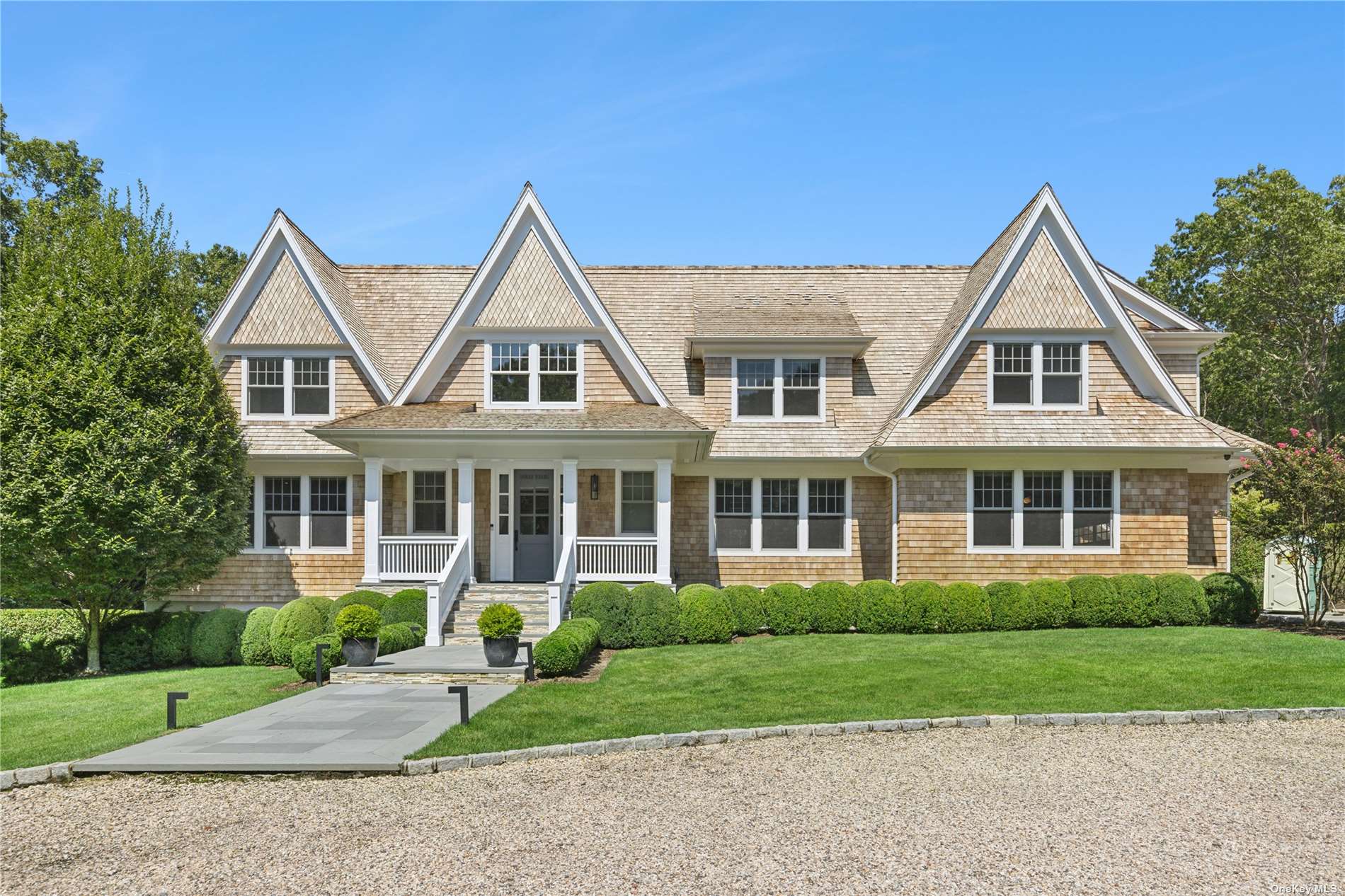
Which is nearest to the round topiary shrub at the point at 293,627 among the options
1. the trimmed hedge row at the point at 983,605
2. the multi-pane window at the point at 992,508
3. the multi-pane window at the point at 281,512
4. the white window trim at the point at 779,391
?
the trimmed hedge row at the point at 983,605

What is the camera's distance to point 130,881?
20.2 feet

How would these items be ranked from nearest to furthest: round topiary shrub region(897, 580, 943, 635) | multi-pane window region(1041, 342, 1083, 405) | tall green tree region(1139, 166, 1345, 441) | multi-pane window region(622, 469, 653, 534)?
round topiary shrub region(897, 580, 943, 635), multi-pane window region(1041, 342, 1083, 405), multi-pane window region(622, 469, 653, 534), tall green tree region(1139, 166, 1345, 441)

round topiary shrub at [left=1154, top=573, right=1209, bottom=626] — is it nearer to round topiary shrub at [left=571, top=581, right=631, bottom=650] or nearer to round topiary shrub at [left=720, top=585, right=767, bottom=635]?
round topiary shrub at [left=720, top=585, right=767, bottom=635]

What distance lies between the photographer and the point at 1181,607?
18.4 m

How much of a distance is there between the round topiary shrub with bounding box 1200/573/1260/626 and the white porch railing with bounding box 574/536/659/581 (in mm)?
11266

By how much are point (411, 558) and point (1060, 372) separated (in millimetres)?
14762

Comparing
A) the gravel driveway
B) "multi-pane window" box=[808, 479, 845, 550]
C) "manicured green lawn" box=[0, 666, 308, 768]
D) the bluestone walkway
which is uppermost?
"multi-pane window" box=[808, 479, 845, 550]

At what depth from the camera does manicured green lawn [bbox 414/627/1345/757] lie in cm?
1070

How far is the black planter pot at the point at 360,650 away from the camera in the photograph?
14.4 meters

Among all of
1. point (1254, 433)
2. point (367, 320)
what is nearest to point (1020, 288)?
point (367, 320)

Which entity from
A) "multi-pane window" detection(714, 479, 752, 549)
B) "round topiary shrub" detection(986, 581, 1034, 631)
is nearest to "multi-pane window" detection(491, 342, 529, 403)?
"multi-pane window" detection(714, 479, 752, 549)

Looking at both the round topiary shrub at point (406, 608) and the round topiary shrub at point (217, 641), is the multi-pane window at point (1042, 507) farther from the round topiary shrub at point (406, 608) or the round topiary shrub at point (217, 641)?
the round topiary shrub at point (217, 641)

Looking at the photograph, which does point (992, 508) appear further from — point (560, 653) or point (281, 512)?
point (281, 512)

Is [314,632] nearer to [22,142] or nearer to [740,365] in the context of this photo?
[740,365]
